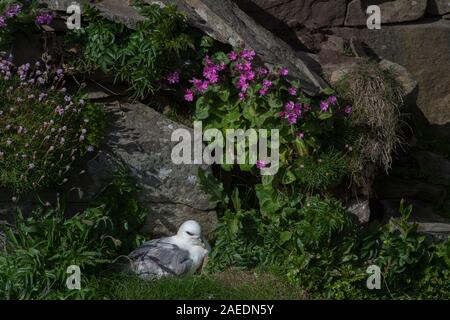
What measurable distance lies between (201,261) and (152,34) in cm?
184

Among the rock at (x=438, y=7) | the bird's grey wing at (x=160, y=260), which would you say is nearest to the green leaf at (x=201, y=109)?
the bird's grey wing at (x=160, y=260)

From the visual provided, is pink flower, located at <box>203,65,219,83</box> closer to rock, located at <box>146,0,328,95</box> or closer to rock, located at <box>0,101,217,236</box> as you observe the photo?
rock, located at <box>146,0,328,95</box>

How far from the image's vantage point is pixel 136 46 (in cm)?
684

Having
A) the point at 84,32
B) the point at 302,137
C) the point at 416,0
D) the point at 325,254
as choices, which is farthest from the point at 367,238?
the point at 416,0

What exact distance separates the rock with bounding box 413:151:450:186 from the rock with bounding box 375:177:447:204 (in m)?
0.12

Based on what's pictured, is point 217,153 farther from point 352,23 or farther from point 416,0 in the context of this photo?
point 416,0

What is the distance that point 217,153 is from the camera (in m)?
6.93

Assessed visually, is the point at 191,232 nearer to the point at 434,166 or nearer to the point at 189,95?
the point at 189,95

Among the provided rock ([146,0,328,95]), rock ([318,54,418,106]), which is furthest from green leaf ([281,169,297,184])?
rock ([318,54,418,106])

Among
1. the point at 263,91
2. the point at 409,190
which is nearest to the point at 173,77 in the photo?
the point at 263,91

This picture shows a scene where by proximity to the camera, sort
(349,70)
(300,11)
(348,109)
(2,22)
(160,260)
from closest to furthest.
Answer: (160,260) < (2,22) < (348,109) < (349,70) < (300,11)

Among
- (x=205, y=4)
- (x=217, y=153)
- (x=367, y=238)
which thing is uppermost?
(x=205, y=4)

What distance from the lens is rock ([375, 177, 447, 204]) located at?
7.82 metres

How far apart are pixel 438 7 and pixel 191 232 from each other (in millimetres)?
4281
